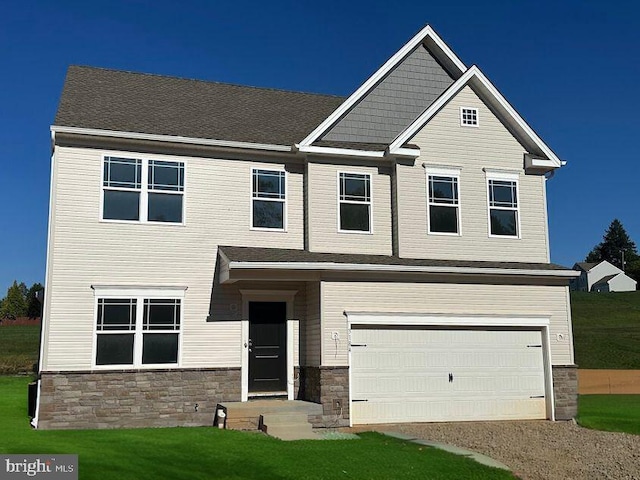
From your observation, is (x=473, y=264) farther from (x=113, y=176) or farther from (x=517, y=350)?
(x=113, y=176)

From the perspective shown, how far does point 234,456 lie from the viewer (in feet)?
33.1

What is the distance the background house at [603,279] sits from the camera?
293 feet

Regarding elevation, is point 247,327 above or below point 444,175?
below

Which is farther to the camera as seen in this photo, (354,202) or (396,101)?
(396,101)

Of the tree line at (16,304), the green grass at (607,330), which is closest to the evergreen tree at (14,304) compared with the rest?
the tree line at (16,304)

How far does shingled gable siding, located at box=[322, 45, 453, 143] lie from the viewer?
1714 centimetres

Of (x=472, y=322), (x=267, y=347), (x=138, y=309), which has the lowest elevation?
(x=267, y=347)

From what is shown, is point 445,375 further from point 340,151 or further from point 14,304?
point 14,304

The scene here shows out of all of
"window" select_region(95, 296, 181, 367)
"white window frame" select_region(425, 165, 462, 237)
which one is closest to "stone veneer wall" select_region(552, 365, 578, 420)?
"white window frame" select_region(425, 165, 462, 237)

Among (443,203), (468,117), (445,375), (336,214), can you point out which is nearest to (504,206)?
(443,203)

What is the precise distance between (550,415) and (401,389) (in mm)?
3939

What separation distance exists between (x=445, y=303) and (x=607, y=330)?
33.5m

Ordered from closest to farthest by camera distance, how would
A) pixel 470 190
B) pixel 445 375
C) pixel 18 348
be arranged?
pixel 445 375, pixel 470 190, pixel 18 348

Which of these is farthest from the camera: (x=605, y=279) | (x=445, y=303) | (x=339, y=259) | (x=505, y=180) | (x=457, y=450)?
(x=605, y=279)
